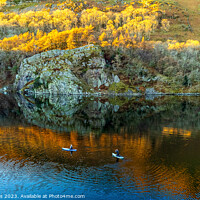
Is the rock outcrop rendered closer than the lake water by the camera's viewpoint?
No

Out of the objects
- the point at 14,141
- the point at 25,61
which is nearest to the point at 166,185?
the point at 14,141

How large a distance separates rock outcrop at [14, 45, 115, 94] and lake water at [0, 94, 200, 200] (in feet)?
262

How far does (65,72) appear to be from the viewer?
148750 millimetres

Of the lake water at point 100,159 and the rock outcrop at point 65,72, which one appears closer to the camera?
the lake water at point 100,159

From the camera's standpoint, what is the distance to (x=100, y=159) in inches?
1452

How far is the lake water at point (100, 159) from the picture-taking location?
90.5 feet

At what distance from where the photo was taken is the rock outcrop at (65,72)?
490 ft

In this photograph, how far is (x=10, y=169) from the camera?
3291 centimetres

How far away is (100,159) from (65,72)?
117 m

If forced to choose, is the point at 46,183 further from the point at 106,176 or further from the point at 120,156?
the point at 120,156

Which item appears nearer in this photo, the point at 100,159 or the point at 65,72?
the point at 100,159

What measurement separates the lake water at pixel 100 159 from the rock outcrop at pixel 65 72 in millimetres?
79872

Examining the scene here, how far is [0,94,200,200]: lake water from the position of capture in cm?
2759

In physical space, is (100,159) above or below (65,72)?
above
